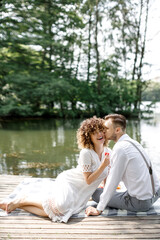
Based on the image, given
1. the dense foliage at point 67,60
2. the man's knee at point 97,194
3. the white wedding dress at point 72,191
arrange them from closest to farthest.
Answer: the white wedding dress at point 72,191 < the man's knee at point 97,194 < the dense foliage at point 67,60

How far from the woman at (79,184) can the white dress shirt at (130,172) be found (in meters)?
0.16

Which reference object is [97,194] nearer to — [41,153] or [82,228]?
[82,228]

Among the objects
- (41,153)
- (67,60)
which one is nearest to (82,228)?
(41,153)

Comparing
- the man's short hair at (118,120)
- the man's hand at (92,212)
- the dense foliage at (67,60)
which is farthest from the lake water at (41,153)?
the dense foliage at (67,60)

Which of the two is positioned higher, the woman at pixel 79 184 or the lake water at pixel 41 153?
the woman at pixel 79 184

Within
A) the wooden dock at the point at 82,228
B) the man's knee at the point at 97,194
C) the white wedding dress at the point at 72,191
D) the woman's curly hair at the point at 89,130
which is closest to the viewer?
the wooden dock at the point at 82,228

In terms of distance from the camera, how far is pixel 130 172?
266cm

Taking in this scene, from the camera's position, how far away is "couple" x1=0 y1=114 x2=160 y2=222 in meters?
2.65

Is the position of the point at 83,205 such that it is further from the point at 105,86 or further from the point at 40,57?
the point at 105,86

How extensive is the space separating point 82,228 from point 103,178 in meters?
0.67

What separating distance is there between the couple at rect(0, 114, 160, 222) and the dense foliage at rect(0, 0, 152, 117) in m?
14.1

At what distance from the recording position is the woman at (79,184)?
2781mm

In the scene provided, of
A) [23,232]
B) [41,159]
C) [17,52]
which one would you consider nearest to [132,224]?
[23,232]

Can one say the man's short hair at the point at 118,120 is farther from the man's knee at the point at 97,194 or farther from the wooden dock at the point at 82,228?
the wooden dock at the point at 82,228
